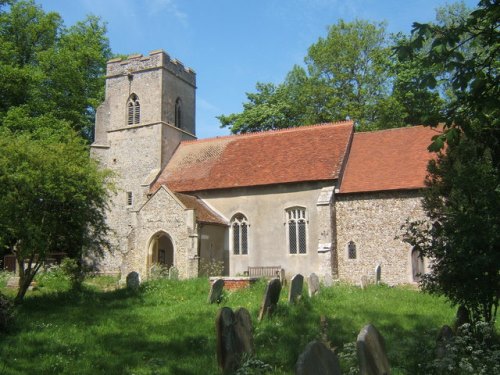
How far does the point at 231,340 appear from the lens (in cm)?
757

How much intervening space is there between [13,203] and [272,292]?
7326 mm

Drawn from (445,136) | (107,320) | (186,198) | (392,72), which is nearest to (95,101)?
→ (186,198)

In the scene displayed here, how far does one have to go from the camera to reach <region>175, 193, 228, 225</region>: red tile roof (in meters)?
22.2

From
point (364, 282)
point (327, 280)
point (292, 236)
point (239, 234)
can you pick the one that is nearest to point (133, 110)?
point (239, 234)

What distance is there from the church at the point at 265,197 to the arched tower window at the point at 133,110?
209 millimetres

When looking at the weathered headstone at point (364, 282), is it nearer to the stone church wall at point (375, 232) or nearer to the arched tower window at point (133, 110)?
the stone church wall at point (375, 232)

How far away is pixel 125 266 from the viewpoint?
75.6 ft

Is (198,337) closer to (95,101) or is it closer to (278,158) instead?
(278,158)

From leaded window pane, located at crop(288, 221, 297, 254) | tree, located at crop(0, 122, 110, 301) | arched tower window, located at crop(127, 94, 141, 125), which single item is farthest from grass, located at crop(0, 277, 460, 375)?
arched tower window, located at crop(127, 94, 141, 125)

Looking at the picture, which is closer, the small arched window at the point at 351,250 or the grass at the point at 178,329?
the grass at the point at 178,329

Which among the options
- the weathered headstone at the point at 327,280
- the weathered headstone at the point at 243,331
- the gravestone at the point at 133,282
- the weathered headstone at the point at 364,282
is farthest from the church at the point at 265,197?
the weathered headstone at the point at 243,331

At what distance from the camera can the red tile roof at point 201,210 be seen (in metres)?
22.2

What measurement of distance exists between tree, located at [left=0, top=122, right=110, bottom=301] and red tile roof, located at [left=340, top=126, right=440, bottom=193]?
36.6ft

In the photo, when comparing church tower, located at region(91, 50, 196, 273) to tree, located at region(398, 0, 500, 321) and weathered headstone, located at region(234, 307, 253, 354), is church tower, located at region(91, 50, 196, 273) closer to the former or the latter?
tree, located at region(398, 0, 500, 321)
